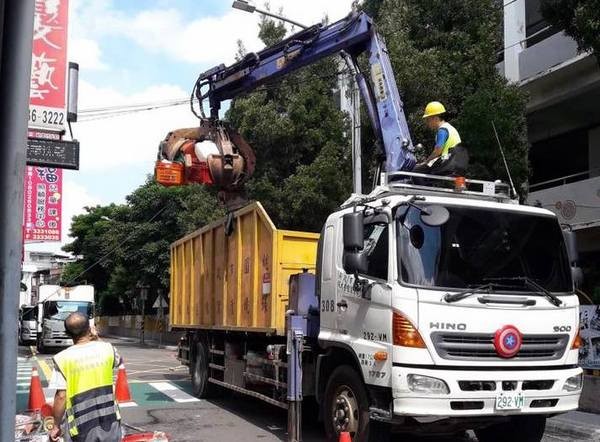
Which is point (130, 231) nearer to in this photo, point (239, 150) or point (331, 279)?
point (239, 150)

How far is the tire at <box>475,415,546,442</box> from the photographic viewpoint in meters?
6.88

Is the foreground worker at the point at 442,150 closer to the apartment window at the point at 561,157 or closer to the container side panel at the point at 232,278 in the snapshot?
the container side panel at the point at 232,278

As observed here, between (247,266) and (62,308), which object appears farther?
(62,308)

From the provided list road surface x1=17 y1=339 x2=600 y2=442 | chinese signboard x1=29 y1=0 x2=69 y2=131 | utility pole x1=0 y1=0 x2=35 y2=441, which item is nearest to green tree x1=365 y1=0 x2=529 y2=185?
road surface x1=17 y1=339 x2=600 y2=442

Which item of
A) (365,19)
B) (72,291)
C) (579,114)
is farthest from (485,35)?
(72,291)

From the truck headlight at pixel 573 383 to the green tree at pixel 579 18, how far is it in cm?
482

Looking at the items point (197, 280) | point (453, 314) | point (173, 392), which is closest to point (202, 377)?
point (173, 392)

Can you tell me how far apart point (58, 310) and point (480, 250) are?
83.7 feet

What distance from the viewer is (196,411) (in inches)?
421

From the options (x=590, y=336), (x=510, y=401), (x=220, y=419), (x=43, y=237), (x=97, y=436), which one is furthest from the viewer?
(x=43, y=237)

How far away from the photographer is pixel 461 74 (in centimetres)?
1441

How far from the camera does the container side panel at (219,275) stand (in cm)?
1077

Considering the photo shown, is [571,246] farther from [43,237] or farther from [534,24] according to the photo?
[43,237]

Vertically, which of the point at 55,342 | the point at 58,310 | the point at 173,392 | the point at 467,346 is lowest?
the point at 55,342
